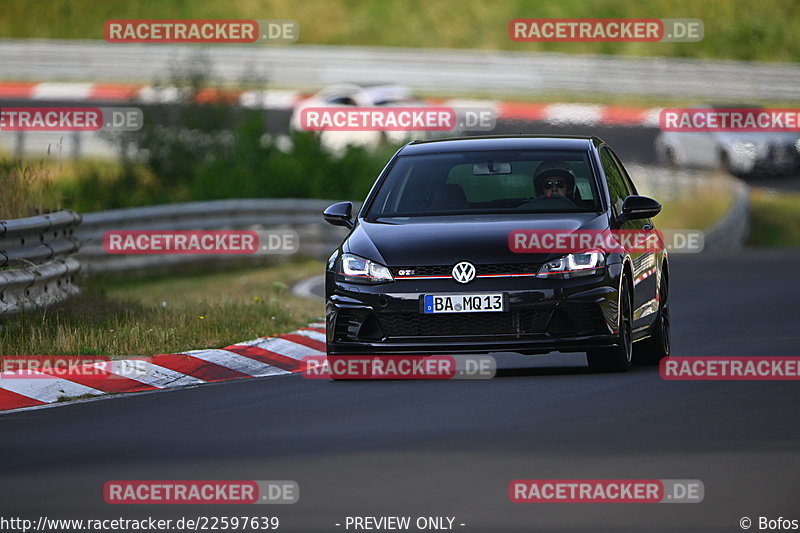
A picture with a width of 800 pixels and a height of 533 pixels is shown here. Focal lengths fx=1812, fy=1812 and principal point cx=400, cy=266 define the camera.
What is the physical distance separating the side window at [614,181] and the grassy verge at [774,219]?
56.7 feet

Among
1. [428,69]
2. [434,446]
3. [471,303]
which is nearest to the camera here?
[434,446]

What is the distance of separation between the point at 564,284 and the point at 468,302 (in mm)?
586

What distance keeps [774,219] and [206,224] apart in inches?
483

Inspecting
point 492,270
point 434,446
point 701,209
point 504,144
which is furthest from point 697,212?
point 434,446

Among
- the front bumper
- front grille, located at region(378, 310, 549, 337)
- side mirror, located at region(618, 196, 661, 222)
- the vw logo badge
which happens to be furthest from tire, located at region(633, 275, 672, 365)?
the vw logo badge

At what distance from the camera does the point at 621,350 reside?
36.5 ft

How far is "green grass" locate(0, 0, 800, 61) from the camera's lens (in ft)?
165

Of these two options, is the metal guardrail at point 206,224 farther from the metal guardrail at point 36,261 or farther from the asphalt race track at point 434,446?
the asphalt race track at point 434,446

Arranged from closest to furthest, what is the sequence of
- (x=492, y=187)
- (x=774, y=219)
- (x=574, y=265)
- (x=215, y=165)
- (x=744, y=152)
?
(x=574, y=265) → (x=492, y=187) → (x=215, y=165) → (x=774, y=219) → (x=744, y=152)

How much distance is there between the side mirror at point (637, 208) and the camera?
11.5 meters

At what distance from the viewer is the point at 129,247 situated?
21.2 m

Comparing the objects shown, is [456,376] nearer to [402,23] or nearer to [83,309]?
[83,309]

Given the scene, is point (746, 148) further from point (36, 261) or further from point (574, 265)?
point (574, 265)

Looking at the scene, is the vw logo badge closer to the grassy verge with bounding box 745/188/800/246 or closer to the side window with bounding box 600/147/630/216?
the side window with bounding box 600/147/630/216
